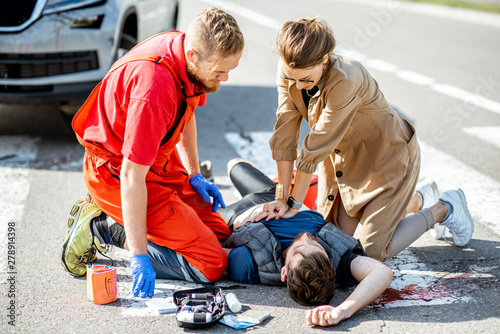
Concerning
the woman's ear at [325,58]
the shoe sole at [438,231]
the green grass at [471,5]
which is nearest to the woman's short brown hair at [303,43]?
the woman's ear at [325,58]

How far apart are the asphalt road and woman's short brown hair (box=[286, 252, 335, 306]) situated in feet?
0.40

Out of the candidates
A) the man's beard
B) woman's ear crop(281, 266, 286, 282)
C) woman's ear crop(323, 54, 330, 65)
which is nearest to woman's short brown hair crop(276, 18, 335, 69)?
woman's ear crop(323, 54, 330, 65)

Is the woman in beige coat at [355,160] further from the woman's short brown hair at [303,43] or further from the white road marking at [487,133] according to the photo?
the white road marking at [487,133]

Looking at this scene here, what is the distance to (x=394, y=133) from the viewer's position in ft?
13.2

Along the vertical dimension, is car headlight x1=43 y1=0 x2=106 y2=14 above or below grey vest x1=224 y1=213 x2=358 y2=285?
above

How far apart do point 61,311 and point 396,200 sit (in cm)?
219

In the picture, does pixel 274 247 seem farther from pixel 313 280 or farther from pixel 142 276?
pixel 142 276

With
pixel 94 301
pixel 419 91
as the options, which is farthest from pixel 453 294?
pixel 419 91

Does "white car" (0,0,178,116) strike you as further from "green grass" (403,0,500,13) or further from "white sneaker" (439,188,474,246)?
"green grass" (403,0,500,13)

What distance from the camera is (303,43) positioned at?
341cm

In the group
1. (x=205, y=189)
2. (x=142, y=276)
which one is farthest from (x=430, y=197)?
(x=142, y=276)

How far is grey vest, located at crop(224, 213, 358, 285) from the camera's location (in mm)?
3770

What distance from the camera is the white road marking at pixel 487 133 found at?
6.51 metres

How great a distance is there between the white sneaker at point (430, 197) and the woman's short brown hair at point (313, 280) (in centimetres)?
132
